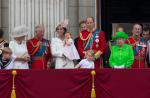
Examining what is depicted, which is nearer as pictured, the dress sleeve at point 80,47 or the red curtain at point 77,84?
the red curtain at point 77,84

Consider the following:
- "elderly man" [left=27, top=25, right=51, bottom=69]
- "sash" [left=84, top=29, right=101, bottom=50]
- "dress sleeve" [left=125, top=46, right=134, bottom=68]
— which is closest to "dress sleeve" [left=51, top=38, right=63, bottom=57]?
"elderly man" [left=27, top=25, right=51, bottom=69]

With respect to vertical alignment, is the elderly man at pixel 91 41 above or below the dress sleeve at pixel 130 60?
above

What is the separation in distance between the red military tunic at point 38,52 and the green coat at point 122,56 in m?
1.44

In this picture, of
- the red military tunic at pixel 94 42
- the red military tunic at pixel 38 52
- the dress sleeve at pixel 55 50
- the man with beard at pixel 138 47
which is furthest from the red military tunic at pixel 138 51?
the red military tunic at pixel 38 52

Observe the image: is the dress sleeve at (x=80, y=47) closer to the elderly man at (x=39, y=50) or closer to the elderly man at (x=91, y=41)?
the elderly man at (x=91, y=41)

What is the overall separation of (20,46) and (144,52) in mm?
2677

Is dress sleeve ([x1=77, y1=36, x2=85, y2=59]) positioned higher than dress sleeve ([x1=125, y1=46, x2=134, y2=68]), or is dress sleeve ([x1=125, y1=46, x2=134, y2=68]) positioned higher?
dress sleeve ([x1=77, y1=36, x2=85, y2=59])

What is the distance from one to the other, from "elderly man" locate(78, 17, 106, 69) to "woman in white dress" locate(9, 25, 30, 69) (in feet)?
4.06

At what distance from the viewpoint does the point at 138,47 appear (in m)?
14.0

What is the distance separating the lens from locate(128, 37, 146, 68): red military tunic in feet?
45.6

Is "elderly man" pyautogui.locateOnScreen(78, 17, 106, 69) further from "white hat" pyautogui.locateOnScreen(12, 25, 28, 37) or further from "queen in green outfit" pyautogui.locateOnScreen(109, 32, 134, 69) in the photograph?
"white hat" pyautogui.locateOnScreen(12, 25, 28, 37)

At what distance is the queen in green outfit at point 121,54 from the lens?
13336mm

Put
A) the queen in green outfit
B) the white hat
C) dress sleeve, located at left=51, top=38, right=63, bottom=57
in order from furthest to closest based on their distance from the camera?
1. dress sleeve, located at left=51, top=38, right=63, bottom=57
2. the white hat
3. the queen in green outfit

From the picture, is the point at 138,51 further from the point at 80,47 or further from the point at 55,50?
the point at 55,50
